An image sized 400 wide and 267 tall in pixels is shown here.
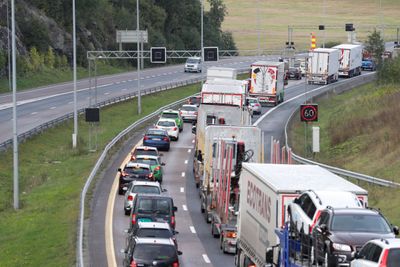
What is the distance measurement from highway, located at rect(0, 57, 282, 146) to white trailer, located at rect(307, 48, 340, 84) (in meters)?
10.2

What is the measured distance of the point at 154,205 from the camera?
3700 cm

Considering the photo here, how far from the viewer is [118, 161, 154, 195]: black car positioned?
46.4m

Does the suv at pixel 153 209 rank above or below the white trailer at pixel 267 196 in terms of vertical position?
below

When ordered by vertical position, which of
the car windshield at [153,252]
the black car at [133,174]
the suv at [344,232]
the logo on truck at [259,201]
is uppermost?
the suv at [344,232]

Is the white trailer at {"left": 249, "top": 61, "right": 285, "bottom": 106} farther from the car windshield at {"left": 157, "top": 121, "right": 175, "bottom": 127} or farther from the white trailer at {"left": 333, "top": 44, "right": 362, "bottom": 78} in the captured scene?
the white trailer at {"left": 333, "top": 44, "right": 362, "bottom": 78}

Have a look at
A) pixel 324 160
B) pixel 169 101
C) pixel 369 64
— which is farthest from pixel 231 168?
pixel 369 64

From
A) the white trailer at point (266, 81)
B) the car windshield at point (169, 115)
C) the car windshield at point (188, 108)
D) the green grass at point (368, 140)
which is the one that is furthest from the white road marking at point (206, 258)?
the white trailer at point (266, 81)

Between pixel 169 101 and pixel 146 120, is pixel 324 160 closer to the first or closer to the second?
pixel 146 120

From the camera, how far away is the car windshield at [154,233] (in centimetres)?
3123

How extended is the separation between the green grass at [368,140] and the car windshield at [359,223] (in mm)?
13405

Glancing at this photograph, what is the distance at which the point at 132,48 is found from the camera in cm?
13362

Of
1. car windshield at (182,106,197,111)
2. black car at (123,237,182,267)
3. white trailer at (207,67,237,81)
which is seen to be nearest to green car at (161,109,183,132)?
car windshield at (182,106,197,111)

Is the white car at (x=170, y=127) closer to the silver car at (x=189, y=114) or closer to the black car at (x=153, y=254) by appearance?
the silver car at (x=189, y=114)

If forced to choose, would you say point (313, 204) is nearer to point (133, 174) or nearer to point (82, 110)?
point (133, 174)
